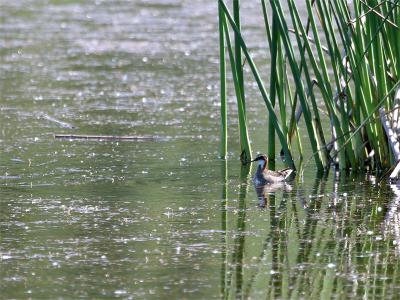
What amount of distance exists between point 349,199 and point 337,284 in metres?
2.31

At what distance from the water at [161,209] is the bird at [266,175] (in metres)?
0.12

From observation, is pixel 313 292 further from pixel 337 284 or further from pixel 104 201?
pixel 104 201

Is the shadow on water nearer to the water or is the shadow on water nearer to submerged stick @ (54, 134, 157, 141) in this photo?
the water

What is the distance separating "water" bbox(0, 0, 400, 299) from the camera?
5344 millimetres

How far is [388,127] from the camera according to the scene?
793 centimetres

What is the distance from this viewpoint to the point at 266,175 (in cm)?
804

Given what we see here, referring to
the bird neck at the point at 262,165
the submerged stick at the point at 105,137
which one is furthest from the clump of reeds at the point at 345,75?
the submerged stick at the point at 105,137

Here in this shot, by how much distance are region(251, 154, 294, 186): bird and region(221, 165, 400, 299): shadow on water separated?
0.32 ft

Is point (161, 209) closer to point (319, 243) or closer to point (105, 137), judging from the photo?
point (319, 243)

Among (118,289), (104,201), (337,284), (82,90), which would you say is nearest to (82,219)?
(104,201)

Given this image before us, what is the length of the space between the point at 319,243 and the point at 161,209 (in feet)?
4.41

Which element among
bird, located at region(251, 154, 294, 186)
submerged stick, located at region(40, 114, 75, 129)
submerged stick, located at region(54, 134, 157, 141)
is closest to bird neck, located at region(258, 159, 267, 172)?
bird, located at region(251, 154, 294, 186)

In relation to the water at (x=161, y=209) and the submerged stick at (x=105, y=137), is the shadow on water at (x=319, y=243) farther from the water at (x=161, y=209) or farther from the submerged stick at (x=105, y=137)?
the submerged stick at (x=105, y=137)

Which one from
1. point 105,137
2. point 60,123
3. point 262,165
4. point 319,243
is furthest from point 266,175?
point 60,123
